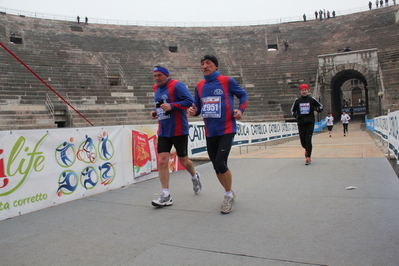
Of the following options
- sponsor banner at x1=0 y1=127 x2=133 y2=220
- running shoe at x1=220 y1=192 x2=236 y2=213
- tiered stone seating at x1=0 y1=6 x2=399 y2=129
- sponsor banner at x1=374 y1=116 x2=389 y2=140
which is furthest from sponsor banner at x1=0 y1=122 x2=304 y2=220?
tiered stone seating at x1=0 y1=6 x2=399 y2=129

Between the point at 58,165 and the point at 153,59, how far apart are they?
25658 millimetres

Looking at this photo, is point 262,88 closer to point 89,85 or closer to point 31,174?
point 89,85

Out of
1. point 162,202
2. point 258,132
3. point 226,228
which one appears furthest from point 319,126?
point 226,228

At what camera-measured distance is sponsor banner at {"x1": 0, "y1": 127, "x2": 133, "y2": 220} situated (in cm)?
420

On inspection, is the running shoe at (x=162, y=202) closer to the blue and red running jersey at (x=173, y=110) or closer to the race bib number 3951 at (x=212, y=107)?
the blue and red running jersey at (x=173, y=110)

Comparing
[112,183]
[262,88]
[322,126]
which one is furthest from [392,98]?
[112,183]

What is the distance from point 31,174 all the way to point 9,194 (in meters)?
0.40

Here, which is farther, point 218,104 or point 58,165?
point 58,165

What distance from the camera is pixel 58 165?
4.86m

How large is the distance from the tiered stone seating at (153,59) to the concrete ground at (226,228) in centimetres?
1443

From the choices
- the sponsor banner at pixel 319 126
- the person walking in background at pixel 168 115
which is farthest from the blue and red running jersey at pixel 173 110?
the sponsor banner at pixel 319 126

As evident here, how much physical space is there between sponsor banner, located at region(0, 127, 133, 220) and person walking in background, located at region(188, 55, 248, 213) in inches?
84.6

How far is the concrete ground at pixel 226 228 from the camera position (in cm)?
261

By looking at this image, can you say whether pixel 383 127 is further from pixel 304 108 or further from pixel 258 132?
pixel 304 108
